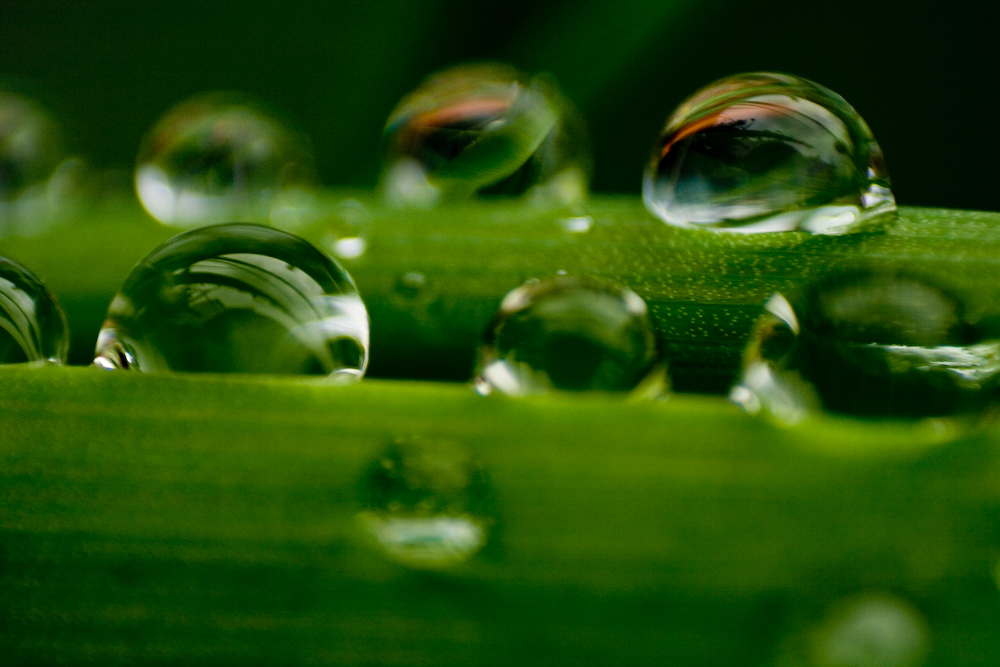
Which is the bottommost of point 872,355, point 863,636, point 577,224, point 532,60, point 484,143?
point 863,636

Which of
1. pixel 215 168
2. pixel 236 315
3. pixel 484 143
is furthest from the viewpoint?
pixel 215 168

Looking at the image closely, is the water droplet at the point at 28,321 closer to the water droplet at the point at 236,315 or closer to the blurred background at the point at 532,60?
the water droplet at the point at 236,315

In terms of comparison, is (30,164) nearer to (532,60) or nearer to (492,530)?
(532,60)

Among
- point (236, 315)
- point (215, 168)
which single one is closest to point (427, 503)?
point (236, 315)

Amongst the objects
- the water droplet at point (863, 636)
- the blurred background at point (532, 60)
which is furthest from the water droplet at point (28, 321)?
the blurred background at point (532, 60)

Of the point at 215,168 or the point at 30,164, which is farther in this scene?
the point at 30,164
